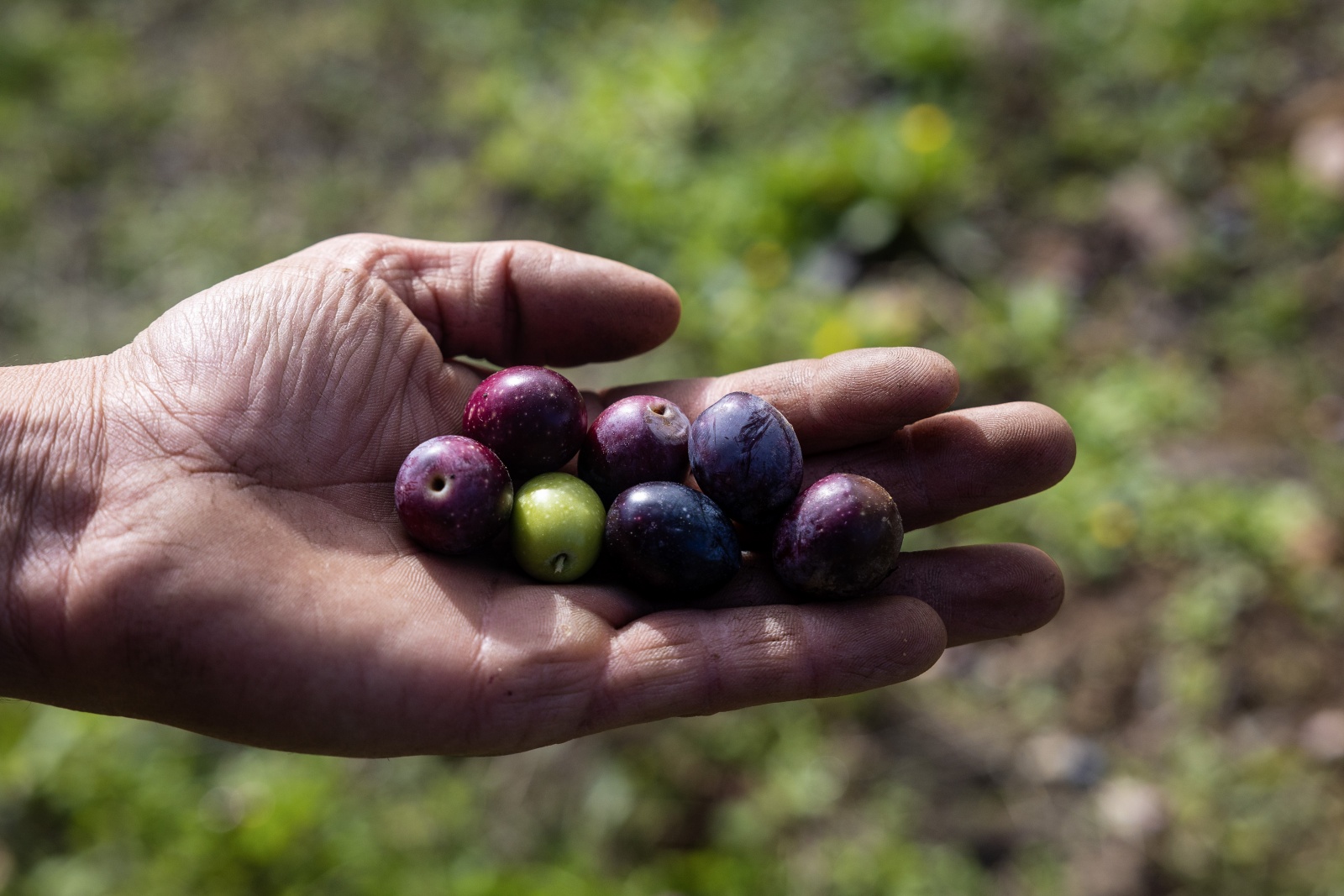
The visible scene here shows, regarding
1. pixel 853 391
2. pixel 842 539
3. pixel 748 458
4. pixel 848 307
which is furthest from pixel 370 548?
pixel 848 307

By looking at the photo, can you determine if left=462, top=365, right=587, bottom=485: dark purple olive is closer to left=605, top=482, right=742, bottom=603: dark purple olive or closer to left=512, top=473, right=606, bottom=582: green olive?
left=512, top=473, right=606, bottom=582: green olive

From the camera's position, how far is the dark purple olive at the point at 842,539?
2885 millimetres

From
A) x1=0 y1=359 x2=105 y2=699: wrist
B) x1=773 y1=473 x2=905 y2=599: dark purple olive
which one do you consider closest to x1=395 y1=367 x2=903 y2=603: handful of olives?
x1=773 y1=473 x2=905 y2=599: dark purple olive

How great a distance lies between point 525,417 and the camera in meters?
3.20

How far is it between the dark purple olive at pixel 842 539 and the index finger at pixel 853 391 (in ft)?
1.09

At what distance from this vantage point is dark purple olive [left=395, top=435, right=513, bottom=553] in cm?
294

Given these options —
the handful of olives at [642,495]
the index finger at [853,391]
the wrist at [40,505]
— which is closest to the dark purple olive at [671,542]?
the handful of olives at [642,495]

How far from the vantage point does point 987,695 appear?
4.14 m

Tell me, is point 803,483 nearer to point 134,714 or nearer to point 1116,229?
point 134,714

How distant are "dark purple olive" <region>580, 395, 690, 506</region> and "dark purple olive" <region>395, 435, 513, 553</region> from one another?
13.3 inches

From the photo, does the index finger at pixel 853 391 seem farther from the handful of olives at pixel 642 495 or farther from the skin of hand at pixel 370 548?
the handful of olives at pixel 642 495

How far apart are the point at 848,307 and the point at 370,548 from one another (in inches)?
120

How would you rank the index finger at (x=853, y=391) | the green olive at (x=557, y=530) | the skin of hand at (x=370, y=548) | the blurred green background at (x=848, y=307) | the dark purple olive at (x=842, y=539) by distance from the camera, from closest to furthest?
1. the skin of hand at (x=370, y=548)
2. the dark purple olive at (x=842, y=539)
3. the green olive at (x=557, y=530)
4. the index finger at (x=853, y=391)
5. the blurred green background at (x=848, y=307)

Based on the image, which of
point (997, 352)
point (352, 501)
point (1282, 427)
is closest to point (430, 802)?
point (352, 501)
